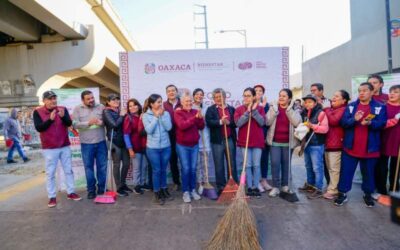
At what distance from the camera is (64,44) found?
10.0 meters

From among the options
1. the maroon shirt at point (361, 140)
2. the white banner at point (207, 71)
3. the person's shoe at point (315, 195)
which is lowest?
the person's shoe at point (315, 195)

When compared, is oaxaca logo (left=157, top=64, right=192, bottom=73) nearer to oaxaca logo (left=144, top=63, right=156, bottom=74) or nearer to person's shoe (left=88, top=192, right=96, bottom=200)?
oaxaca logo (left=144, top=63, right=156, bottom=74)

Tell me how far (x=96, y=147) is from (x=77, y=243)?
6.28 ft

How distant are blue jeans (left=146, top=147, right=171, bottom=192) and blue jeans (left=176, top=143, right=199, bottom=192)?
228 millimetres

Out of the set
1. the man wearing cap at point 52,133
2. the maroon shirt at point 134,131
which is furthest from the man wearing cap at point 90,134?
the maroon shirt at point 134,131

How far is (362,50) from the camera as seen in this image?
15.0m

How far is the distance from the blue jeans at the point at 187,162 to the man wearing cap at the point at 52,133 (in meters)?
1.86

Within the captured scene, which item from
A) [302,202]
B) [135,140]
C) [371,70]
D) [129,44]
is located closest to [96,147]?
[135,140]

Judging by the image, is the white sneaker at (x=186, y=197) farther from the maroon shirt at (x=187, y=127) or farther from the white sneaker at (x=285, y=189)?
the white sneaker at (x=285, y=189)

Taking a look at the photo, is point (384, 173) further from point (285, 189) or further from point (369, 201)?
point (285, 189)

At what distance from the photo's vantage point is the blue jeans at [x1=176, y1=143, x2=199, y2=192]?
476cm

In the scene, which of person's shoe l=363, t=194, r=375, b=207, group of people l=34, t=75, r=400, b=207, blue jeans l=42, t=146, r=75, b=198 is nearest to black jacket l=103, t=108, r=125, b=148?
group of people l=34, t=75, r=400, b=207

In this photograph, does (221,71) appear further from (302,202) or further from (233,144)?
(302,202)

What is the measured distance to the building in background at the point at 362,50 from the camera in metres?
13.3
